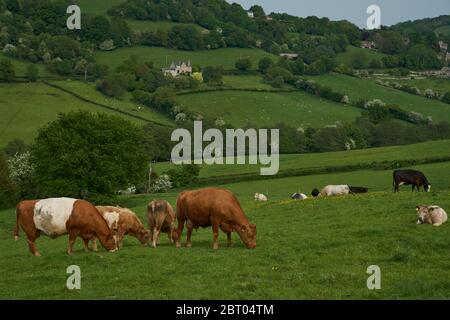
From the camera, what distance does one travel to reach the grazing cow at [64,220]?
23688 millimetres

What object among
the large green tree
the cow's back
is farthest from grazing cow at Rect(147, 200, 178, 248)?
the large green tree

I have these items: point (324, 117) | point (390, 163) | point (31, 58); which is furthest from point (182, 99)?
point (390, 163)

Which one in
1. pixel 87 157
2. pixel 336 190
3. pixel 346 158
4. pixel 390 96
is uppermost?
pixel 390 96

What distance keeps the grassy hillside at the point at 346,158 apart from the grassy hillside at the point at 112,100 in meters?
49.9

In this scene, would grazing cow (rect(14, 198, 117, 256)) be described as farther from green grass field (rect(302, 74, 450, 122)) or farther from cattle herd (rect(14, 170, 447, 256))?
green grass field (rect(302, 74, 450, 122))

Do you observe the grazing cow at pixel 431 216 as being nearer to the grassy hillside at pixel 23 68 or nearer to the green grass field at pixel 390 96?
the green grass field at pixel 390 96

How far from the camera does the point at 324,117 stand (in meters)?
162

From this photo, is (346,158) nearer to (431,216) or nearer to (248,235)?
(431,216)

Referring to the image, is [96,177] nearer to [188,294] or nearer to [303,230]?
[303,230]

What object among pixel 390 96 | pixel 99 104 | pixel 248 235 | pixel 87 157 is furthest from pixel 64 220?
pixel 390 96

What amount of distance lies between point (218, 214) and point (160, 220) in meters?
3.48

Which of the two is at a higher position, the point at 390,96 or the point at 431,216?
the point at 390,96

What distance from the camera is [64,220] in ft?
77.6

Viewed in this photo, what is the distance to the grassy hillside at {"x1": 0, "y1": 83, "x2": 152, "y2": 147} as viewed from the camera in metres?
135
